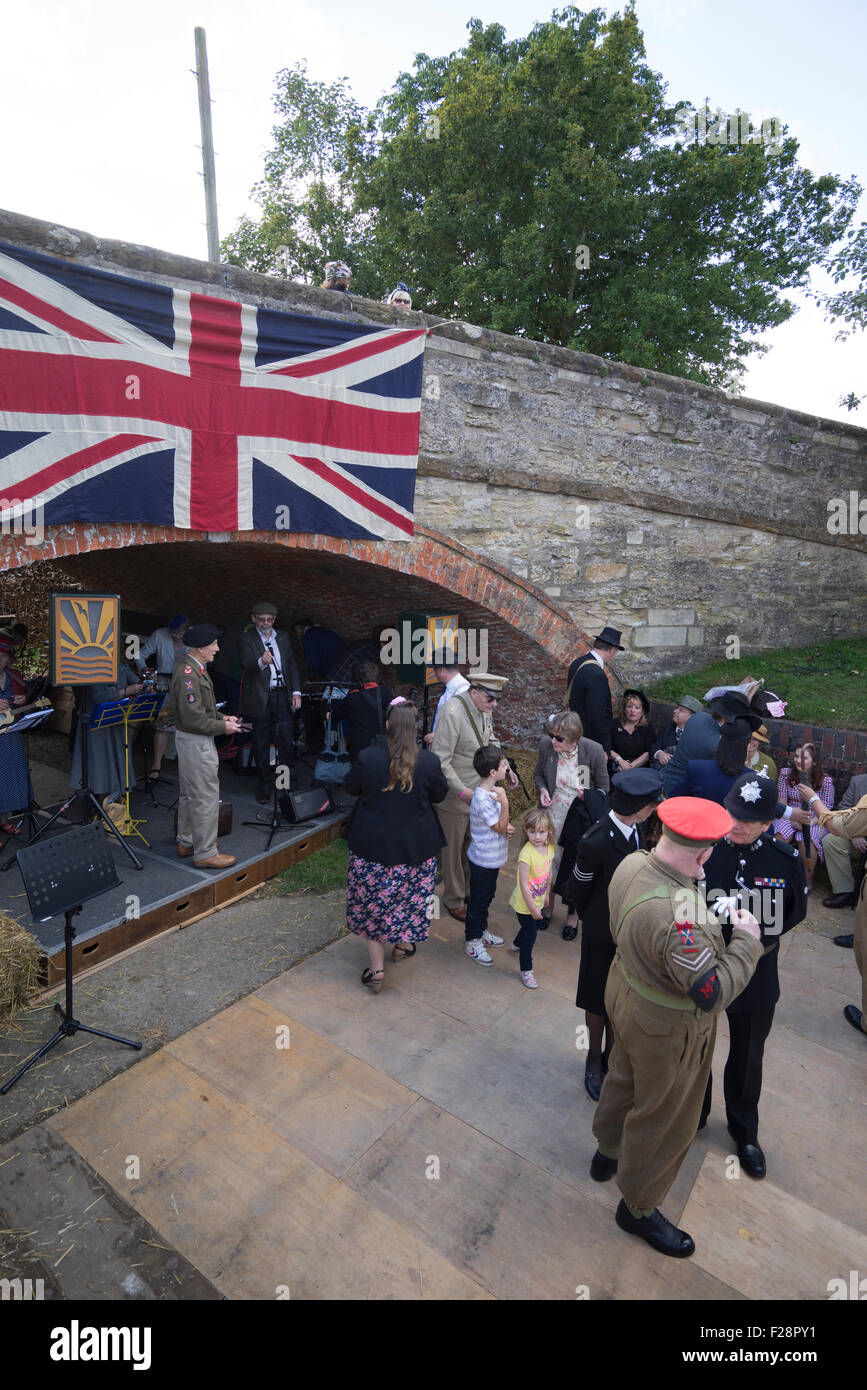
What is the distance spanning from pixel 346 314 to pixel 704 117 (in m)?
12.7

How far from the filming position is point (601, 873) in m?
3.76

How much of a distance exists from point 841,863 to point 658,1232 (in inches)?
171

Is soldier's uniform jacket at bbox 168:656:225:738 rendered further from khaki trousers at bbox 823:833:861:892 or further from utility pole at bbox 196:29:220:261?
utility pole at bbox 196:29:220:261

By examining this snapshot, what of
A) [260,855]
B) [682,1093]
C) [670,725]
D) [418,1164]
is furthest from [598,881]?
[670,725]

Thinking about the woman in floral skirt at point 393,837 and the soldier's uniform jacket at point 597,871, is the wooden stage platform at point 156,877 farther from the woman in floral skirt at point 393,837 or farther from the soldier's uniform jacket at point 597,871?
the soldier's uniform jacket at point 597,871

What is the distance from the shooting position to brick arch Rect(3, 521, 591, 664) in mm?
5059

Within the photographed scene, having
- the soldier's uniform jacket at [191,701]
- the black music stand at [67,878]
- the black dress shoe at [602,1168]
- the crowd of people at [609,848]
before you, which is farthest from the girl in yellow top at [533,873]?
the soldier's uniform jacket at [191,701]

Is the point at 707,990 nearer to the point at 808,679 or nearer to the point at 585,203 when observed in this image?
the point at 808,679

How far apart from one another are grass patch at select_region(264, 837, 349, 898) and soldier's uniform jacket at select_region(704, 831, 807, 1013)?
3694mm

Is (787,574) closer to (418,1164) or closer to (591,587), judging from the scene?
(591,587)

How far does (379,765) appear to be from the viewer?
461cm

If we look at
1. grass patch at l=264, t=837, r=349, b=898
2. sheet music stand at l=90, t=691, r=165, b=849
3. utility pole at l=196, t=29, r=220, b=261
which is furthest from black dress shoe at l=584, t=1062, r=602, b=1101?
utility pole at l=196, t=29, r=220, b=261

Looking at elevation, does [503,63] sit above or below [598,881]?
above
